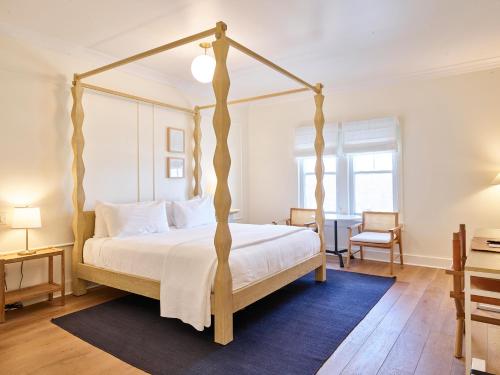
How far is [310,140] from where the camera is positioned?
18.7ft

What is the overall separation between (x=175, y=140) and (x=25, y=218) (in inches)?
91.5

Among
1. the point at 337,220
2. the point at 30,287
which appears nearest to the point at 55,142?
the point at 30,287

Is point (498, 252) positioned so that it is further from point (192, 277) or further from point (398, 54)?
point (398, 54)

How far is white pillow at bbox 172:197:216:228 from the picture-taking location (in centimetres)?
435

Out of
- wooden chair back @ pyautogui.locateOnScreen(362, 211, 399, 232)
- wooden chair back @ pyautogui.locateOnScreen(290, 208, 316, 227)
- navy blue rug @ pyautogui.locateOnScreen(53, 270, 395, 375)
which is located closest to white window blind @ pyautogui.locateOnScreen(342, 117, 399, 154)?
wooden chair back @ pyautogui.locateOnScreen(362, 211, 399, 232)

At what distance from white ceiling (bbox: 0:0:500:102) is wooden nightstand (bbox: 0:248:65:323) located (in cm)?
222

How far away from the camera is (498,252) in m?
2.27

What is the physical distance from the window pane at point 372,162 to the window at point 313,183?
0.36 m

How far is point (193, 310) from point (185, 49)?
9.54 ft

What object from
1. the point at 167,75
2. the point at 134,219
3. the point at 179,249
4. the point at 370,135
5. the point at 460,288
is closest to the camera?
the point at 460,288

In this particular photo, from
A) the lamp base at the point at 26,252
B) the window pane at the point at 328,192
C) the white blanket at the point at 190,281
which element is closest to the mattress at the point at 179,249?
the white blanket at the point at 190,281

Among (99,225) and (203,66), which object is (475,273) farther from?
(99,225)

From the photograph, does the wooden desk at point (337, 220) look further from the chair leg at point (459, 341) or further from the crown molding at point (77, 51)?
the crown molding at point (77, 51)

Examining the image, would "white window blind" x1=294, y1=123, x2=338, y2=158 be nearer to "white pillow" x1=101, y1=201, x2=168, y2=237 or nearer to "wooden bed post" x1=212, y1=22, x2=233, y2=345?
"white pillow" x1=101, y1=201, x2=168, y2=237
